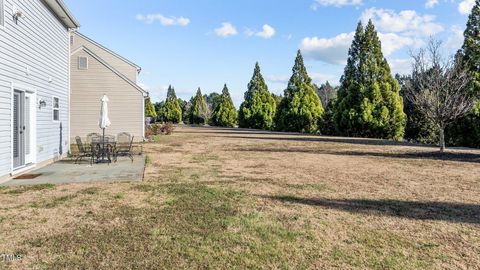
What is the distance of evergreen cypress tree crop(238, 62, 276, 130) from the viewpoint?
4897 centimetres

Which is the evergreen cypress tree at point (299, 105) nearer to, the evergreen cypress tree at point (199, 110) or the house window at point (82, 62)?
the house window at point (82, 62)

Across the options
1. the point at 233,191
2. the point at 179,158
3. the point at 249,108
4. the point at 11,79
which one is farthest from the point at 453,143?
the point at 249,108

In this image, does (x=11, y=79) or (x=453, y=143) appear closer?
(x=11, y=79)

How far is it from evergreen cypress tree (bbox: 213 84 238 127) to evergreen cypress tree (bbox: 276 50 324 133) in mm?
17170

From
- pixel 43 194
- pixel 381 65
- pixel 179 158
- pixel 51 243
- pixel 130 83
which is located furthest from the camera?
pixel 381 65

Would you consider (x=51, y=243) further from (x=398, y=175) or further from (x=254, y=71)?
(x=254, y=71)

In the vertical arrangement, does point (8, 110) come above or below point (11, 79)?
below

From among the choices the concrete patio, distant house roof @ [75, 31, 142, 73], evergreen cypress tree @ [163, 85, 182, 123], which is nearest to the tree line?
the concrete patio

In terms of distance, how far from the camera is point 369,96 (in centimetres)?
2914

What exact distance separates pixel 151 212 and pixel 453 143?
71.5 feet

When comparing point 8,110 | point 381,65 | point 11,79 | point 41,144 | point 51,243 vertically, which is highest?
point 381,65

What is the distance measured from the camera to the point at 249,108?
166 ft

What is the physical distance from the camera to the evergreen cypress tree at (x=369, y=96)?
1125 inches

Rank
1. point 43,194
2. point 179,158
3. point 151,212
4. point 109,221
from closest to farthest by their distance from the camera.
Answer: point 109,221 < point 151,212 < point 43,194 < point 179,158
